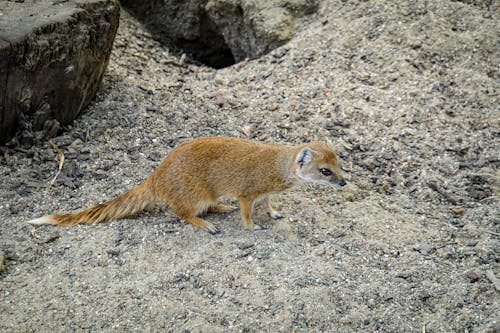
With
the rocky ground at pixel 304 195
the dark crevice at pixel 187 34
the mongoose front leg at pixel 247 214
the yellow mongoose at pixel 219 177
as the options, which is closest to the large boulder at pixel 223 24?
the dark crevice at pixel 187 34

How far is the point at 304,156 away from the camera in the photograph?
14.5 ft

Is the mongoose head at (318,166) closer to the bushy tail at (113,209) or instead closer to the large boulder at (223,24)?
the bushy tail at (113,209)

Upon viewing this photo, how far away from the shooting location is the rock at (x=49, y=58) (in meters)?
4.55

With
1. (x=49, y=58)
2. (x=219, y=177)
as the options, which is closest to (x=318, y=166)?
(x=219, y=177)

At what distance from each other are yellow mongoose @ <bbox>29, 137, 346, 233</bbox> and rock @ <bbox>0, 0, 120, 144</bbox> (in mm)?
1120

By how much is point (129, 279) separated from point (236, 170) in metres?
1.26

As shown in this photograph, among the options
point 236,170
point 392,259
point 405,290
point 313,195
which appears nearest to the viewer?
point 405,290

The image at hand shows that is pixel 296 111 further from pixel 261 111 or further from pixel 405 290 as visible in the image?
pixel 405 290

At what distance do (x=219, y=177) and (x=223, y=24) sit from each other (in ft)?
11.0

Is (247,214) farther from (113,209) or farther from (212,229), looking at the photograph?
(113,209)

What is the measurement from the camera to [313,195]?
4.97 m

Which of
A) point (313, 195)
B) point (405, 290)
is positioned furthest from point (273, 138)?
point (405, 290)

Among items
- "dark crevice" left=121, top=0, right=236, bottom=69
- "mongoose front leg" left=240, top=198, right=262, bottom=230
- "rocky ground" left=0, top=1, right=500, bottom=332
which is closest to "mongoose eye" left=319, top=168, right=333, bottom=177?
"rocky ground" left=0, top=1, right=500, bottom=332

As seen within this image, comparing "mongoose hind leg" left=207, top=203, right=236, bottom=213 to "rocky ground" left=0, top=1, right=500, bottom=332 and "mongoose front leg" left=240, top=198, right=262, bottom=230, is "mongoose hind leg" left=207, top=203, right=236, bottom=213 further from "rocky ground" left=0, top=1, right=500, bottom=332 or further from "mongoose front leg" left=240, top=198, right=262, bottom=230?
"mongoose front leg" left=240, top=198, right=262, bottom=230
